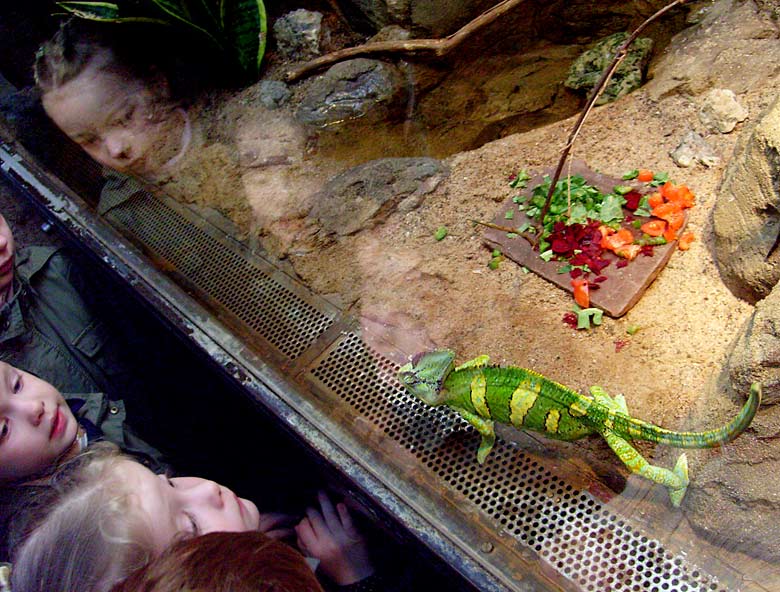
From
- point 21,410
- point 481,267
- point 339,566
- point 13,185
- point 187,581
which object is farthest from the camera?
point 13,185

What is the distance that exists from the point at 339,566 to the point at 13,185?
10.6ft

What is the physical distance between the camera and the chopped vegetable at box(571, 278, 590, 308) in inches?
98.7

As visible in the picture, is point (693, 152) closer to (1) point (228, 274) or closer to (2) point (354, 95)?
(2) point (354, 95)

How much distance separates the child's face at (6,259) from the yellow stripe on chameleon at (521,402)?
2330mm

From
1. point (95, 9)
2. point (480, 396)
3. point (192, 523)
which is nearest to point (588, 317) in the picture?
point (480, 396)

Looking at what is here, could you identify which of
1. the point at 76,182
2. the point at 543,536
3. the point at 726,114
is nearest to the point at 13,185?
the point at 76,182

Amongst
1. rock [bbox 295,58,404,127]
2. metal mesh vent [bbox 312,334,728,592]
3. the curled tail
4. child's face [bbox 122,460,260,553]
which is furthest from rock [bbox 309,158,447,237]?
the curled tail

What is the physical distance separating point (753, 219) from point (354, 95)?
8.37 feet

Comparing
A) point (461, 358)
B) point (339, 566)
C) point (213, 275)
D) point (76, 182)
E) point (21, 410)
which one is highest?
point (76, 182)

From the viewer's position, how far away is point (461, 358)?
246cm

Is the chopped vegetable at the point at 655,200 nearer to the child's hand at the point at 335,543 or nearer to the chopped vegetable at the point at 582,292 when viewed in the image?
the chopped vegetable at the point at 582,292

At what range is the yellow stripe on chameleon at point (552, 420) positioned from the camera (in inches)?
80.9

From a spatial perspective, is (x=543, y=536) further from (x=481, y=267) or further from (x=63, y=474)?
(x=63, y=474)

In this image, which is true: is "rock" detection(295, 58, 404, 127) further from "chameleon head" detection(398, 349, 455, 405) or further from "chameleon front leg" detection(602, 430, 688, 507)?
"chameleon front leg" detection(602, 430, 688, 507)
